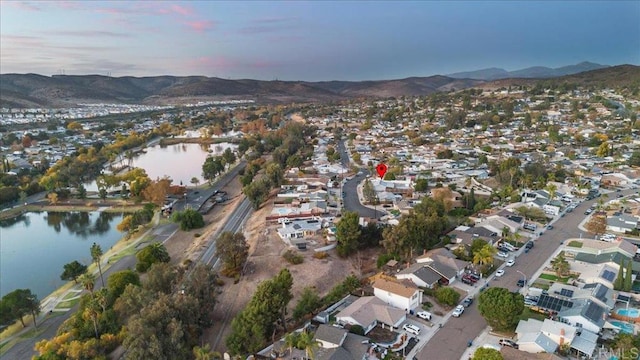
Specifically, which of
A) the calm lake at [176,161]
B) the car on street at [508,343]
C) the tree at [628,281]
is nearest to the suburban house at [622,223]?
the tree at [628,281]

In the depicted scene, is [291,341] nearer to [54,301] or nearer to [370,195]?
[54,301]

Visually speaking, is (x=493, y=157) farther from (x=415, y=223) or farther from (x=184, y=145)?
(x=184, y=145)

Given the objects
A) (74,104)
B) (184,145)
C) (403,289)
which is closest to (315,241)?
(403,289)

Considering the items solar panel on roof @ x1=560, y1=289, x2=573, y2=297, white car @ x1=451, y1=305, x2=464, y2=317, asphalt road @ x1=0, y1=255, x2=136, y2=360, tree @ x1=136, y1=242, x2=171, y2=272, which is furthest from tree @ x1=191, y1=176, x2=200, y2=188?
solar panel on roof @ x1=560, y1=289, x2=573, y2=297

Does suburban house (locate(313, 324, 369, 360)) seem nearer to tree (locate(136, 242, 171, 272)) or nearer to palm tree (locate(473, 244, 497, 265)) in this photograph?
palm tree (locate(473, 244, 497, 265))

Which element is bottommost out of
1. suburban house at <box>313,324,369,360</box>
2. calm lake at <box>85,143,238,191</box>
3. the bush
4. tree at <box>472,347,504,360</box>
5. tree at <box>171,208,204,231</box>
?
calm lake at <box>85,143,238,191</box>

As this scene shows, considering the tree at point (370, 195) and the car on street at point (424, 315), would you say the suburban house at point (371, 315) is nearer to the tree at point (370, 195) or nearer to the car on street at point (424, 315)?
the car on street at point (424, 315)
